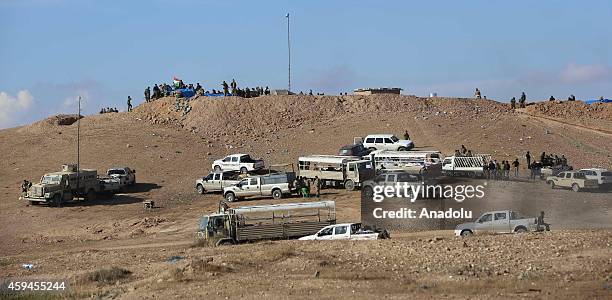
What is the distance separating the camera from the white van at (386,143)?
187ft

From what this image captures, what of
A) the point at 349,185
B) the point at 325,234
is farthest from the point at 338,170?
the point at 325,234

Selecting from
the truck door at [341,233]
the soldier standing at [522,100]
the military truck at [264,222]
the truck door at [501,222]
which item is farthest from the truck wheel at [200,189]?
the soldier standing at [522,100]

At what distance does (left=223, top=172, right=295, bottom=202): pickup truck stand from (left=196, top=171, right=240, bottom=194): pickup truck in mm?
1499

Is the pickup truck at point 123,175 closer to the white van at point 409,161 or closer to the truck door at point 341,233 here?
the white van at point 409,161

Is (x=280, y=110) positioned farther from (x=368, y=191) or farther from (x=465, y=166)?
(x=368, y=191)

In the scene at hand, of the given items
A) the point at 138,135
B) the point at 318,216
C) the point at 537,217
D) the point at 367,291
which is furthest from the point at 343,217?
the point at 138,135

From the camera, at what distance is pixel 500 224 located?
30.9 m

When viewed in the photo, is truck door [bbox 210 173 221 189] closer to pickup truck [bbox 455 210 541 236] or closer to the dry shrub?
pickup truck [bbox 455 210 541 236]

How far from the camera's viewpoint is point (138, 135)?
66000 mm

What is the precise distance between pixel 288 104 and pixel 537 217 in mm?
43876

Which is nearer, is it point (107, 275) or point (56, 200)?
point (107, 275)

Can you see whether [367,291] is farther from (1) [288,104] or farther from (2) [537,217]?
(1) [288,104]

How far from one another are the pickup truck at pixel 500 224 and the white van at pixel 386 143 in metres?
25.5

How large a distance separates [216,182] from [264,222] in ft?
53.1
